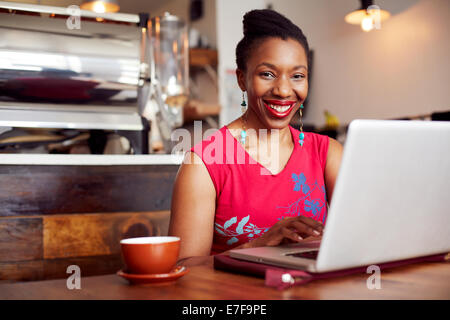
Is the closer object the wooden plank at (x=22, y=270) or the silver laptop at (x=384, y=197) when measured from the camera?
the silver laptop at (x=384, y=197)

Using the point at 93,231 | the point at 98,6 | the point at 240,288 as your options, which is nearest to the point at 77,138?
the point at 93,231

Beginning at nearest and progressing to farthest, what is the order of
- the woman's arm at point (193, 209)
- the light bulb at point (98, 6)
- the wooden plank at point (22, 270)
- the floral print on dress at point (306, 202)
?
1. the woman's arm at point (193, 209)
2. the floral print on dress at point (306, 202)
3. the wooden plank at point (22, 270)
4. the light bulb at point (98, 6)

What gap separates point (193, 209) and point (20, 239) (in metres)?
0.58

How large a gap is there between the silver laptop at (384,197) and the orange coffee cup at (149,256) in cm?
15

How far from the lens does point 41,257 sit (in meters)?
1.47

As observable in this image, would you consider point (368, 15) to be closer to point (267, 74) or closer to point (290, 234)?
point (267, 74)

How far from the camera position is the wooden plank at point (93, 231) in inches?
58.6

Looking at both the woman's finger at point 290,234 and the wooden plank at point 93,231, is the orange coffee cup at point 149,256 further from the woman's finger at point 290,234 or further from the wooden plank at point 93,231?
the wooden plank at point 93,231

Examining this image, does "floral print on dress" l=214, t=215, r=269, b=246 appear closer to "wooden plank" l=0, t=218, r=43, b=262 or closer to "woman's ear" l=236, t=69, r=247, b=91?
"woman's ear" l=236, t=69, r=247, b=91

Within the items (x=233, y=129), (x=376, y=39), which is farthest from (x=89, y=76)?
(x=376, y=39)

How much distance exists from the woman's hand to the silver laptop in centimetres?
7

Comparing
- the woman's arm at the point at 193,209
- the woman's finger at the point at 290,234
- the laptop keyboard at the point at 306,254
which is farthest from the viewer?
the woman's arm at the point at 193,209

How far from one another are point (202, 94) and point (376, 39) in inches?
80.3

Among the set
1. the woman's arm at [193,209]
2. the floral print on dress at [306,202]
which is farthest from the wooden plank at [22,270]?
the floral print on dress at [306,202]
